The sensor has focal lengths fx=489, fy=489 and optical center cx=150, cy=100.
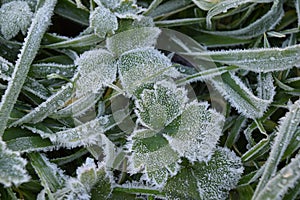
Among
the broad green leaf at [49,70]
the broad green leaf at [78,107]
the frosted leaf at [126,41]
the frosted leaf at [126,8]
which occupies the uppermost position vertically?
the frosted leaf at [126,8]

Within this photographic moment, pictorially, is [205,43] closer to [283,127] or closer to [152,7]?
[152,7]

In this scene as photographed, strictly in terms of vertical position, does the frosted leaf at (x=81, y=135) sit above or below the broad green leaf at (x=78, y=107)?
below

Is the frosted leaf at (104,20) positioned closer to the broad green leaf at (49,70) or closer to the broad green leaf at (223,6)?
the broad green leaf at (49,70)

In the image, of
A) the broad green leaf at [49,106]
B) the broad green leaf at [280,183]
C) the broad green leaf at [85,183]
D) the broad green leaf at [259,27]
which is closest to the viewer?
the broad green leaf at [280,183]

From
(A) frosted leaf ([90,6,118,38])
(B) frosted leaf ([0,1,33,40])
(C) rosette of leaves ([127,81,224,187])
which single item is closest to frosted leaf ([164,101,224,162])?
(C) rosette of leaves ([127,81,224,187])

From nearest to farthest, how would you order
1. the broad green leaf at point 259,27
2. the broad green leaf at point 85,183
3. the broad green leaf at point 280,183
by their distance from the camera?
1. the broad green leaf at point 280,183
2. the broad green leaf at point 85,183
3. the broad green leaf at point 259,27

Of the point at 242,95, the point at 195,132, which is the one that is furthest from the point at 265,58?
the point at 195,132

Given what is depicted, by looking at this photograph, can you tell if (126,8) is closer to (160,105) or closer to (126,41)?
(126,41)

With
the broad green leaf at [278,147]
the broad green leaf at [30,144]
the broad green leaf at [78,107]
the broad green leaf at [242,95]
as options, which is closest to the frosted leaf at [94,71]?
the broad green leaf at [78,107]
